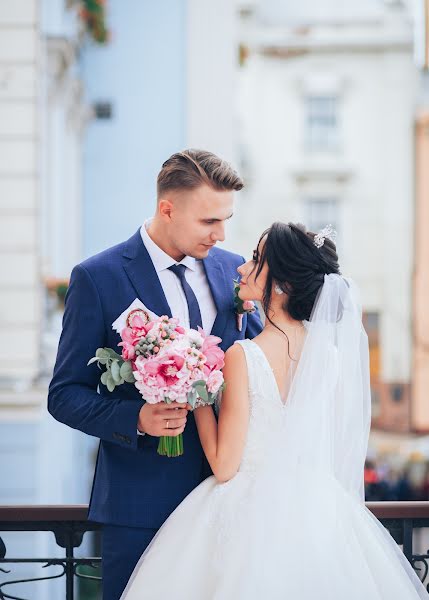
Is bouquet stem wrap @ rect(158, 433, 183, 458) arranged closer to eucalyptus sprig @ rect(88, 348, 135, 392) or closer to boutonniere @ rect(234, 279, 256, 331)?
eucalyptus sprig @ rect(88, 348, 135, 392)

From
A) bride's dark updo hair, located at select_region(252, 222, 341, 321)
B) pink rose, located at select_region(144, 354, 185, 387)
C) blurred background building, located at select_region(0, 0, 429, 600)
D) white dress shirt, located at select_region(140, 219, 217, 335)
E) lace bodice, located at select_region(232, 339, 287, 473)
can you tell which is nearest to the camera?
pink rose, located at select_region(144, 354, 185, 387)

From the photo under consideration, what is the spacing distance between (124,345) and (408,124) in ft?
79.8

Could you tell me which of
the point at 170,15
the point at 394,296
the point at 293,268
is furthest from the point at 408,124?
the point at 293,268

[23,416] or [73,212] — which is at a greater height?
[73,212]

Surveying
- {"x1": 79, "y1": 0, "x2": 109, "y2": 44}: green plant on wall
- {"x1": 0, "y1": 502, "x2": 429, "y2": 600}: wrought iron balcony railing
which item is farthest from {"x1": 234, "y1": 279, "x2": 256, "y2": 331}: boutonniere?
{"x1": 79, "y1": 0, "x2": 109, "y2": 44}: green plant on wall

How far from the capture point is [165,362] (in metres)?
2.71

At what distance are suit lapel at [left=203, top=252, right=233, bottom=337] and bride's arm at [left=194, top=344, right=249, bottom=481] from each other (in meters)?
0.23

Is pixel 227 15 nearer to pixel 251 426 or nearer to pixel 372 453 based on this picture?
pixel 251 426

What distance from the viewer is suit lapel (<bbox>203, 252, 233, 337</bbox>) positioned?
319 centimetres

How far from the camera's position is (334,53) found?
26844 millimetres

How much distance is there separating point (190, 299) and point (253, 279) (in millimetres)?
223

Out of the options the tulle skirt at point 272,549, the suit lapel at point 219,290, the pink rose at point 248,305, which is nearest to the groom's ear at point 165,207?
the suit lapel at point 219,290

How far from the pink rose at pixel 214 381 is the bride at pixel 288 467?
0.49 ft

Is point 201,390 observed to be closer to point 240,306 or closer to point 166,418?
point 166,418
